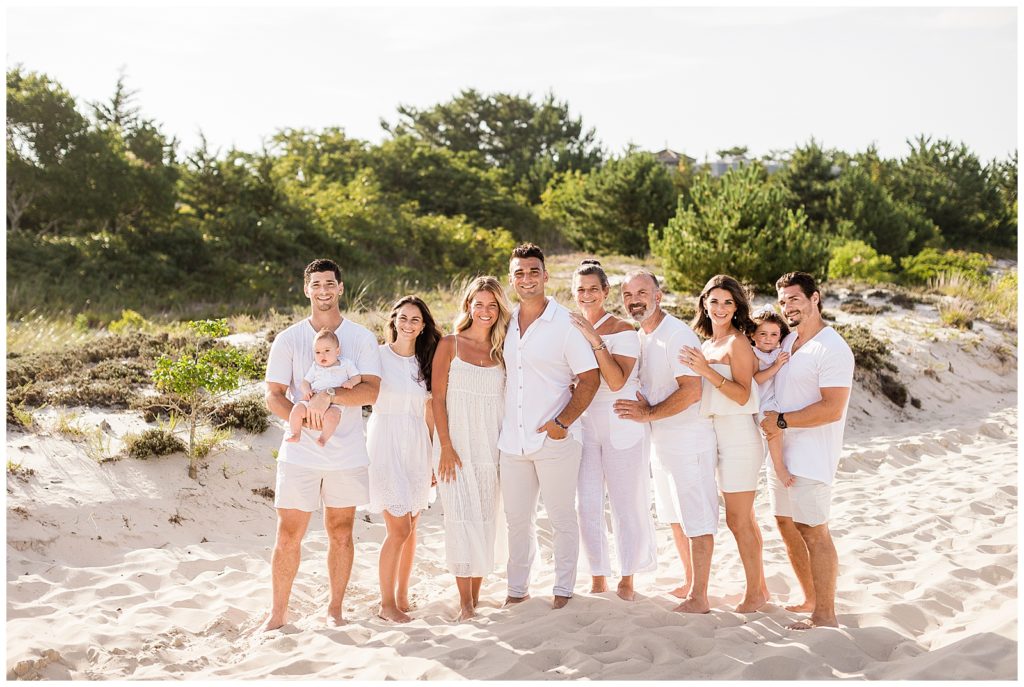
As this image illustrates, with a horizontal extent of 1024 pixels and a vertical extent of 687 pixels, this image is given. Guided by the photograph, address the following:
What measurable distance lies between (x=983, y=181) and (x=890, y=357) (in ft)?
96.5

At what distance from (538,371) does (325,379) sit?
1.28 m

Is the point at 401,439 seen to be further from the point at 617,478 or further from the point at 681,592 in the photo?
the point at 681,592

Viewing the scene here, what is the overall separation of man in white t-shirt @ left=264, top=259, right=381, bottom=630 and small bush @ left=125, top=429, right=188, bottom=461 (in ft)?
11.2

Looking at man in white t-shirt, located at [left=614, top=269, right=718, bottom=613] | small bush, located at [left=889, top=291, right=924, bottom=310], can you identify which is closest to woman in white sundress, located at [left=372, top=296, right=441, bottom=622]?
man in white t-shirt, located at [left=614, top=269, right=718, bottom=613]

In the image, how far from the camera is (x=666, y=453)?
5.61m

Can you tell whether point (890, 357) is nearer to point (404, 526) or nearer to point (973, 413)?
point (973, 413)

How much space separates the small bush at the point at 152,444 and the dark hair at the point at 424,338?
3.73 m

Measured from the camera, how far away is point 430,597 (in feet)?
20.2

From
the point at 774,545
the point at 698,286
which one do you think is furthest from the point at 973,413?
the point at 774,545

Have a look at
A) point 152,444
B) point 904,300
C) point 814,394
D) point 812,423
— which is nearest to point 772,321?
point 814,394

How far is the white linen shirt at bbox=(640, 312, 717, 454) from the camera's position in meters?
5.51

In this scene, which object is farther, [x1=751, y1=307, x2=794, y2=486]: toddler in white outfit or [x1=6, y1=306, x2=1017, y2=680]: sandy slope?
[x1=751, y1=307, x2=794, y2=486]: toddler in white outfit

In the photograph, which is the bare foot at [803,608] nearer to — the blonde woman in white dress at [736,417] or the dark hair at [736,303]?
the blonde woman in white dress at [736,417]

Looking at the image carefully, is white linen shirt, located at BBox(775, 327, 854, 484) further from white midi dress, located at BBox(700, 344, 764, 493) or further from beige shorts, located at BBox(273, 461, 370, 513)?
beige shorts, located at BBox(273, 461, 370, 513)
